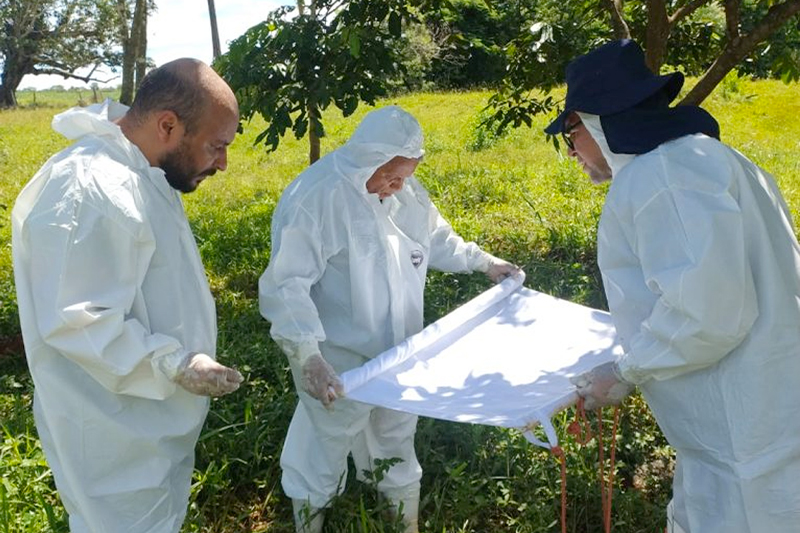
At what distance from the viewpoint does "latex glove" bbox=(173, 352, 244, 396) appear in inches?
77.0

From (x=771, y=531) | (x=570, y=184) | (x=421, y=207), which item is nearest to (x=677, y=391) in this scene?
(x=771, y=531)

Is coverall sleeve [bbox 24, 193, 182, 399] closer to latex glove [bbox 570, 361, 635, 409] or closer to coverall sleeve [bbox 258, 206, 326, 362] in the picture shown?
coverall sleeve [bbox 258, 206, 326, 362]

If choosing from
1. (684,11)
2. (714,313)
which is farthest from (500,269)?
(684,11)

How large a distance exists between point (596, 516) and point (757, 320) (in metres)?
1.60

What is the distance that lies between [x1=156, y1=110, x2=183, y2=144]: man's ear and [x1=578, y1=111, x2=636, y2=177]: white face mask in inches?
43.1

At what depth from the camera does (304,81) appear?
3527 millimetres

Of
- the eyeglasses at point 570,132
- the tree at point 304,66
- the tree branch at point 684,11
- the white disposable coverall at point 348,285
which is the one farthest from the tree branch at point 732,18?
the eyeglasses at point 570,132

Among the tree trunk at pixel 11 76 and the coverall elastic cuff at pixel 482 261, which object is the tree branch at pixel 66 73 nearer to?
the tree trunk at pixel 11 76

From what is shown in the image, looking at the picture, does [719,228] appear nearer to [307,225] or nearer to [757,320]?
[757,320]

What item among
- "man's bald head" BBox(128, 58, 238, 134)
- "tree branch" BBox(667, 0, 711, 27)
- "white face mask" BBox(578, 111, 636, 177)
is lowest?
"white face mask" BBox(578, 111, 636, 177)

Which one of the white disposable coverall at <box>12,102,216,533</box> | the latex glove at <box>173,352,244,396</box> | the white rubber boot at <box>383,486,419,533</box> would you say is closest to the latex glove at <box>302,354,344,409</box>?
the white disposable coverall at <box>12,102,216,533</box>

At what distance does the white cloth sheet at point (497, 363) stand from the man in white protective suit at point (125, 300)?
59cm

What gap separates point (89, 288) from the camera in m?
1.90

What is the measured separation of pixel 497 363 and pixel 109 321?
1.39m
